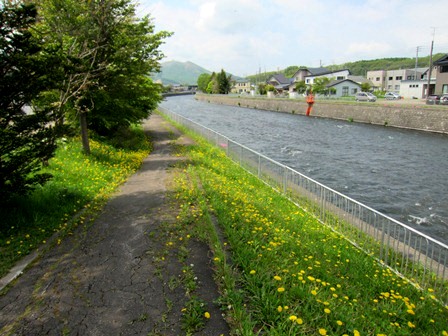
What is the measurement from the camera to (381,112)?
35.7 meters

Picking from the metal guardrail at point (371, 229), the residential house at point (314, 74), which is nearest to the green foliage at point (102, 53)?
the metal guardrail at point (371, 229)

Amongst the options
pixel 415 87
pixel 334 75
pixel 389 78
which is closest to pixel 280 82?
pixel 334 75

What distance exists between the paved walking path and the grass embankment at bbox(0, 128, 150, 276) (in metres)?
0.49

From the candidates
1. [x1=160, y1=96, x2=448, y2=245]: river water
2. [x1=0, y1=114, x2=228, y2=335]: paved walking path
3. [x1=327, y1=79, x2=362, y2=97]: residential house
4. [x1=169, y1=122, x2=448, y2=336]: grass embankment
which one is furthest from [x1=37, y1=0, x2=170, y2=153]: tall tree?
[x1=327, y1=79, x2=362, y2=97]: residential house

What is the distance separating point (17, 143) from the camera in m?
6.30

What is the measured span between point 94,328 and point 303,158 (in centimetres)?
1853

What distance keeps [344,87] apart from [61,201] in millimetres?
72049

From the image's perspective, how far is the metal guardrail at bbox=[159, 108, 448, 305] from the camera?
5.84 m

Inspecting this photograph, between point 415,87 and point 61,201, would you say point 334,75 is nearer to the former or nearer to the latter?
point 415,87

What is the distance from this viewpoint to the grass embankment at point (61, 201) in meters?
5.83

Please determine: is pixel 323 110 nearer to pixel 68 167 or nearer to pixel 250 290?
pixel 68 167

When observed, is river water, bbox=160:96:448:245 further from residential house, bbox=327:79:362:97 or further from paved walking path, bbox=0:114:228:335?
residential house, bbox=327:79:362:97

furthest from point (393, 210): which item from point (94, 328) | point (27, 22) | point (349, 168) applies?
point (27, 22)

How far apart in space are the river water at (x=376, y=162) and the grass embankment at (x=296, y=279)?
5.51 metres
